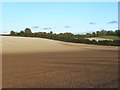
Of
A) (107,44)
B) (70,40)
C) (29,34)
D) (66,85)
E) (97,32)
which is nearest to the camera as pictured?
(66,85)

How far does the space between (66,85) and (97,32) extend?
111369 mm

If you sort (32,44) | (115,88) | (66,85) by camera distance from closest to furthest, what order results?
(115,88) → (66,85) → (32,44)

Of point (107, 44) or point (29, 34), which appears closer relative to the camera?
point (107, 44)

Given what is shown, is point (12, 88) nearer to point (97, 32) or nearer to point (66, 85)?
point (66, 85)

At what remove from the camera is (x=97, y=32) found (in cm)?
12306

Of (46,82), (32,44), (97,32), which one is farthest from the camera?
(97,32)

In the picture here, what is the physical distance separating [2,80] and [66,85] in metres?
3.49

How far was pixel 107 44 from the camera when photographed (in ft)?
241

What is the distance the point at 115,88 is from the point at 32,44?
5670cm

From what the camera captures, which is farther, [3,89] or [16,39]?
[16,39]

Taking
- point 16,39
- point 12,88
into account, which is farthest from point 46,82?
point 16,39

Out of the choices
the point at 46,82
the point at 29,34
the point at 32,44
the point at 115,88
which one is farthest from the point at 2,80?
the point at 29,34

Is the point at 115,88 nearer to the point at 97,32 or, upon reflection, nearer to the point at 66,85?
the point at 66,85

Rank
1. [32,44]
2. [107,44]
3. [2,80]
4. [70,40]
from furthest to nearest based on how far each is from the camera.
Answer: [70,40] < [107,44] < [32,44] < [2,80]
